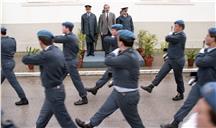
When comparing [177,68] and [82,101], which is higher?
[177,68]

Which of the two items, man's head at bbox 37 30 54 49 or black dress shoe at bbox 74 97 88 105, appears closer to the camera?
man's head at bbox 37 30 54 49

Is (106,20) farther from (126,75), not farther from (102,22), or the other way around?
(126,75)

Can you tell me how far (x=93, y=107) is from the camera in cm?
857

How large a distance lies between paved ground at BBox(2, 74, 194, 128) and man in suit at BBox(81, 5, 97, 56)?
312 cm

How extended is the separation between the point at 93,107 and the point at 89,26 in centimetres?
579

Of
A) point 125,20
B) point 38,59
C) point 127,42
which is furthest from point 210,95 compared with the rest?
point 125,20

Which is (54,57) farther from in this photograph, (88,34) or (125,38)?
(88,34)

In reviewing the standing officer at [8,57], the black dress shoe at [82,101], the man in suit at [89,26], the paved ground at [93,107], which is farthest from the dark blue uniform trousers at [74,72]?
the man in suit at [89,26]

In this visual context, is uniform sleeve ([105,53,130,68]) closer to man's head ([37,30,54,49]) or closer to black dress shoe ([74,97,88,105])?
man's head ([37,30,54,49])

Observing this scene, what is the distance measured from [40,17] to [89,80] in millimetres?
4608

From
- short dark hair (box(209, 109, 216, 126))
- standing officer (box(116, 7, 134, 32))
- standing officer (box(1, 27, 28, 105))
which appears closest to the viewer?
short dark hair (box(209, 109, 216, 126))

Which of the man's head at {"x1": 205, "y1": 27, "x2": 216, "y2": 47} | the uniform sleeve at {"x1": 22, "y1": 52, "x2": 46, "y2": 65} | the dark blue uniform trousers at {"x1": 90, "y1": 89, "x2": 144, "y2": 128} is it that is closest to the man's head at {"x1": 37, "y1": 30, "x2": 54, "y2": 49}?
the uniform sleeve at {"x1": 22, "y1": 52, "x2": 46, "y2": 65}

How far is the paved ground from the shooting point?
7.57m

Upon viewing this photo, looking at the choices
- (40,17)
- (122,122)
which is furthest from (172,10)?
(122,122)
